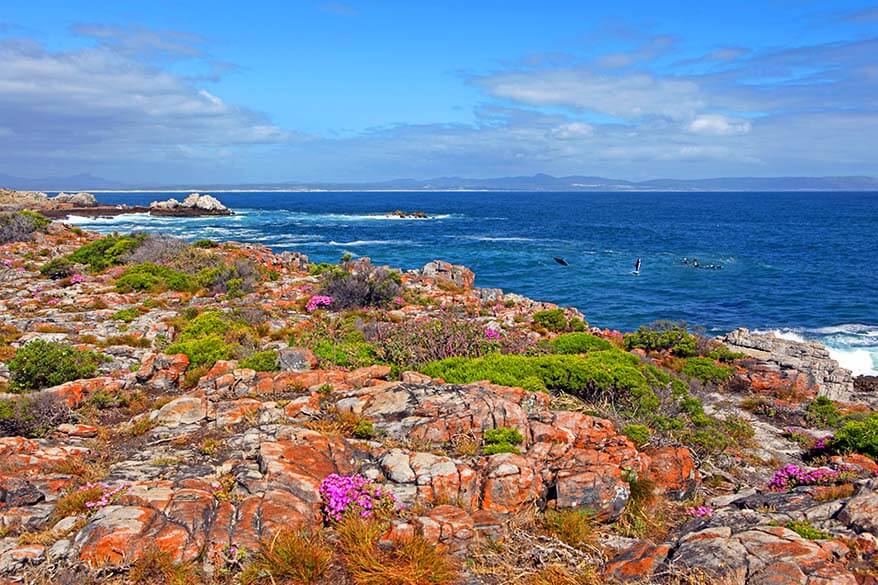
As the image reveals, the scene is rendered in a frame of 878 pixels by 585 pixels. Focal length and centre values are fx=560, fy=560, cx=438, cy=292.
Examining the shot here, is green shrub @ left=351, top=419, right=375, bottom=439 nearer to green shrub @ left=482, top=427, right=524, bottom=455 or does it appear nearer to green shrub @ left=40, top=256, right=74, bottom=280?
green shrub @ left=482, top=427, right=524, bottom=455

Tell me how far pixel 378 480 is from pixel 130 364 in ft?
27.3

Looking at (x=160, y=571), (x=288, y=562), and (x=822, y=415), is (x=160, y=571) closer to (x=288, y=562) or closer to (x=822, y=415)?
(x=288, y=562)

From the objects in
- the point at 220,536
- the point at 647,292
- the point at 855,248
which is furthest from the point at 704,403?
the point at 855,248

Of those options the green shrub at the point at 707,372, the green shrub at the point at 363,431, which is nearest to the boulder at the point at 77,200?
the green shrub at the point at 707,372

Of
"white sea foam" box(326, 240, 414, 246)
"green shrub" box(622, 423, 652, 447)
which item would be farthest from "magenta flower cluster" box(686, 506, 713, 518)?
"white sea foam" box(326, 240, 414, 246)

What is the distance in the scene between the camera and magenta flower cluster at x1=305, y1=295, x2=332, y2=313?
19.0m

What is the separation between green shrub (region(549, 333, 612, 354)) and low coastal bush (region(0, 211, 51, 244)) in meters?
32.8

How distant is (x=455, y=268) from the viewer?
31.9 m

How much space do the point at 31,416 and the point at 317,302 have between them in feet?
34.7

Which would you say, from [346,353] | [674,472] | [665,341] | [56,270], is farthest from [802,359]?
[56,270]

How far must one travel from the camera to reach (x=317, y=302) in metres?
19.2

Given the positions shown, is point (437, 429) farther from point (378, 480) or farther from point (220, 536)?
point (220, 536)

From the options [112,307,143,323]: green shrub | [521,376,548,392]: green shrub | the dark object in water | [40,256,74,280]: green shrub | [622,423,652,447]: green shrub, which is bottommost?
the dark object in water

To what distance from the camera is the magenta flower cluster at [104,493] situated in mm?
6512
